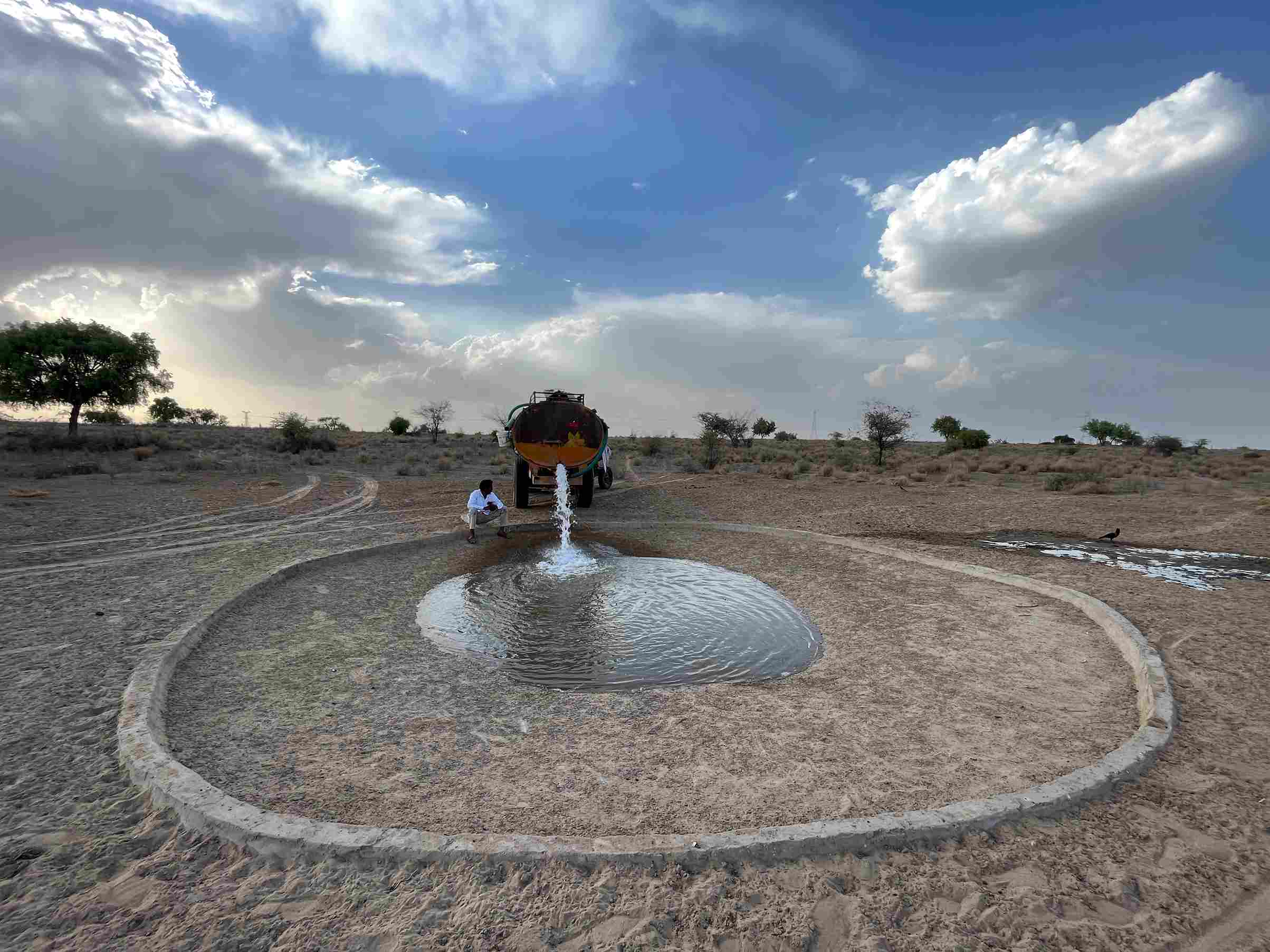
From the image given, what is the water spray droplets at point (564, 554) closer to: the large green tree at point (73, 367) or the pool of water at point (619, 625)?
the pool of water at point (619, 625)

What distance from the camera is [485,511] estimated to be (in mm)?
11859

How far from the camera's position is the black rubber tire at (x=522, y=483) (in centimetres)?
1476

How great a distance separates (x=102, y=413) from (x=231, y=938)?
65031 millimetres

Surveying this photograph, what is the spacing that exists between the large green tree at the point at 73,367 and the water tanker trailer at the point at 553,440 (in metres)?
32.3

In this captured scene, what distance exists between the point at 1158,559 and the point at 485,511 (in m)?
11.9

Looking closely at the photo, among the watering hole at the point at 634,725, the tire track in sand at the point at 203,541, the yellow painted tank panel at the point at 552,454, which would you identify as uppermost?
the yellow painted tank panel at the point at 552,454

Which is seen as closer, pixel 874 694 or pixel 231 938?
pixel 231 938

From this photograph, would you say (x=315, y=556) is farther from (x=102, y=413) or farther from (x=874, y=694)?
(x=102, y=413)

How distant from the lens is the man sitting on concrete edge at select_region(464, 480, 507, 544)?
11.6 m

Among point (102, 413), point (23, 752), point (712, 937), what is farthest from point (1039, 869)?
point (102, 413)

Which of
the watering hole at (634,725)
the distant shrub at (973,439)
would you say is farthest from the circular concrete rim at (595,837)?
the distant shrub at (973,439)

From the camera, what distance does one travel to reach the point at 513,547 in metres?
11.0

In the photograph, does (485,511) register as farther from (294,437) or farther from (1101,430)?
(1101,430)

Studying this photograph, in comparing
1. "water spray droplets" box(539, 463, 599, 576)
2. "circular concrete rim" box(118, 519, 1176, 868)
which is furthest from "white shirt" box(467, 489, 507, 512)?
"circular concrete rim" box(118, 519, 1176, 868)
